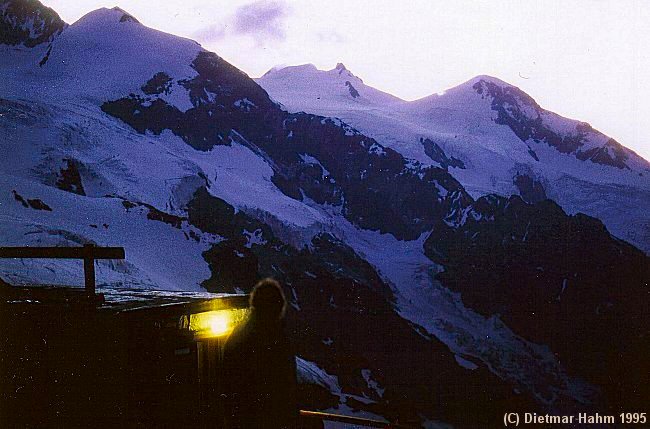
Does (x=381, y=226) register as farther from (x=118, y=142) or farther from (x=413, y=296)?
(x=118, y=142)

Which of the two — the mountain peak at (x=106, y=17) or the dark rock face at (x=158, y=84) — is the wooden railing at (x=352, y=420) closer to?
the dark rock face at (x=158, y=84)

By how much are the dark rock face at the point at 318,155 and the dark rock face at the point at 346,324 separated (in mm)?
34585

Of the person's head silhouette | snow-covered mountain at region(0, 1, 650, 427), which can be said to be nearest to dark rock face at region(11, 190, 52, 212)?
snow-covered mountain at region(0, 1, 650, 427)

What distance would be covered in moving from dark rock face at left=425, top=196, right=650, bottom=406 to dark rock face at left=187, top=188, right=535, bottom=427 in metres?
23.4

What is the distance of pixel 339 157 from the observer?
125000mm

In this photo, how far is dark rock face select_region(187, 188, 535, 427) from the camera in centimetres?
5497

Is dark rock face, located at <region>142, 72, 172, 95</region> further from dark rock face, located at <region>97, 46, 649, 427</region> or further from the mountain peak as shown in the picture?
the mountain peak

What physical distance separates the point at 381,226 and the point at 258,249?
49.5 m

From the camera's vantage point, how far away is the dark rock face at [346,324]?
55.0 m

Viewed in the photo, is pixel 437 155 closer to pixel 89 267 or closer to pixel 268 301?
pixel 89 267

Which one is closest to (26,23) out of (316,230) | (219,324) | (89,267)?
(316,230)

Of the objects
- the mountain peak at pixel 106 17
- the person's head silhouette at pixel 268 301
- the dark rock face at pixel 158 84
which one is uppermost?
the mountain peak at pixel 106 17

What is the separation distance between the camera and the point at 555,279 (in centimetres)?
10231

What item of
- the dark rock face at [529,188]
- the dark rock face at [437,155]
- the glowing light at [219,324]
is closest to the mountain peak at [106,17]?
the dark rock face at [437,155]
